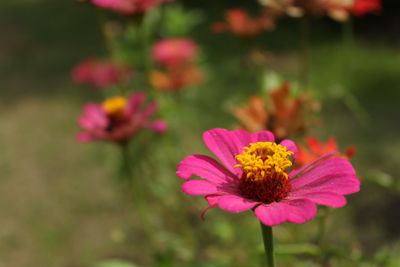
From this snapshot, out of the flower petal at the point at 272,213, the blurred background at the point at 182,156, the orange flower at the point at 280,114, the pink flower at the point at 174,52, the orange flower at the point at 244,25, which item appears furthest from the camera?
the pink flower at the point at 174,52

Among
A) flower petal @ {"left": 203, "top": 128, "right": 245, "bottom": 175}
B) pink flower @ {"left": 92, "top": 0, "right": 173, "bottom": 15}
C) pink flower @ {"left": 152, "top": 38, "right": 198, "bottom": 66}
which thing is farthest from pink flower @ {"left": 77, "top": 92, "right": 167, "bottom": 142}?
pink flower @ {"left": 152, "top": 38, "right": 198, "bottom": 66}

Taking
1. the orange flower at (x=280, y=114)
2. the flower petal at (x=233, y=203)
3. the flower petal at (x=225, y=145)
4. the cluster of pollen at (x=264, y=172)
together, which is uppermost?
the orange flower at (x=280, y=114)

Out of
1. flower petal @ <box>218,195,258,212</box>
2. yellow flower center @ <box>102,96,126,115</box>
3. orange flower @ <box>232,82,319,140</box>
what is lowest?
flower petal @ <box>218,195,258,212</box>

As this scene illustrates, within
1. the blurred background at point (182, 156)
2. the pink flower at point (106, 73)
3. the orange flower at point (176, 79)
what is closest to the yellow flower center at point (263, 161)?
the blurred background at point (182, 156)

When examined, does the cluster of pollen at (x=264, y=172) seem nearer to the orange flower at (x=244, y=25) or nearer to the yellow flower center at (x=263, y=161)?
the yellow flower center at (x=263, y=161)

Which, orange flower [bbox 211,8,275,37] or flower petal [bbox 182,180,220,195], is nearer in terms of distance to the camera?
flower petal [bbox 182,180,220,195]

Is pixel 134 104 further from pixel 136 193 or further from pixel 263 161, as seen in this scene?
pixel 263 161

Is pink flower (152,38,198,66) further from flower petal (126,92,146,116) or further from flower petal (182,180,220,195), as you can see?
flower petal (182,180,220,195)

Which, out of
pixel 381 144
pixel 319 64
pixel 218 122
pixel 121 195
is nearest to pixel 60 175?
pixel 121 195
